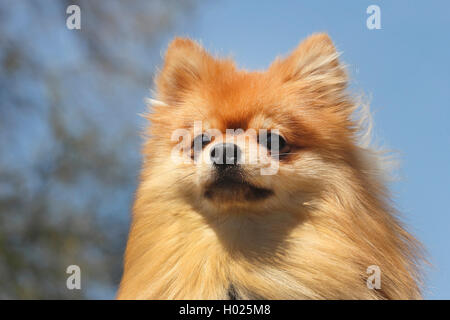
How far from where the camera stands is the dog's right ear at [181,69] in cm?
343

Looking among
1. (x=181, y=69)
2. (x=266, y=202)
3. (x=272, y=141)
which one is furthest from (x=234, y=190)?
(x=181, y=69)

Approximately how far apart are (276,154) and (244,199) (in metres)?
0.31

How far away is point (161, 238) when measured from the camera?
A: 309 centimetres

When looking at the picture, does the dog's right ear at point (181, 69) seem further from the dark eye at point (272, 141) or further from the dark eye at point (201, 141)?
the dark eye at point (272, 141)

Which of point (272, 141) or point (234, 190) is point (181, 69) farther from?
point (234, 190)

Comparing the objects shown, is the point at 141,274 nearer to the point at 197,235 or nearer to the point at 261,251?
the point at 197,235

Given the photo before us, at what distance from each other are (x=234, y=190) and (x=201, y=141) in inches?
15.6

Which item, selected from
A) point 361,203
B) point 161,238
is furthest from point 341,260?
point 161,238

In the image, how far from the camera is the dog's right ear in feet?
11.3

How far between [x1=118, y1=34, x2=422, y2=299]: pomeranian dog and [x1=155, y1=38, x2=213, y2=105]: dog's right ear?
0.23ft

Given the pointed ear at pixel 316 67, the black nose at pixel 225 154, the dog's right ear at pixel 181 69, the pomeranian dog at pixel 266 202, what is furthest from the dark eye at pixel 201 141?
the pointed ear at pixel 316 67

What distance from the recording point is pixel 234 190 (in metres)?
2.80

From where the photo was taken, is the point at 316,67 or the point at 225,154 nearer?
the point at 225,154
